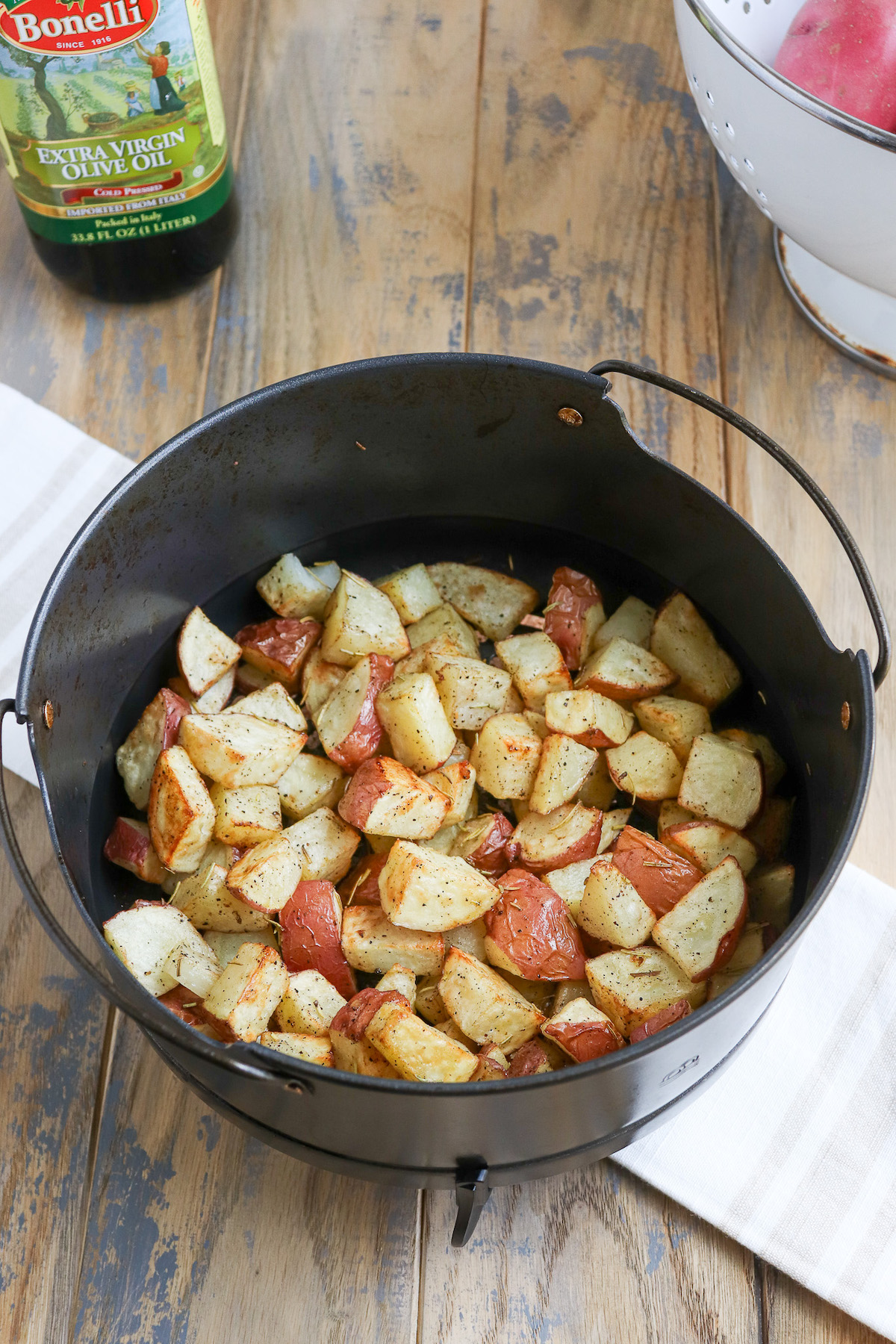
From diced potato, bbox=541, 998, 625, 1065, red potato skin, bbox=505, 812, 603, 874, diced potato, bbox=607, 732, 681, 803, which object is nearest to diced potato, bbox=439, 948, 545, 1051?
diced potato, bbox=541, 998, 625, 1065

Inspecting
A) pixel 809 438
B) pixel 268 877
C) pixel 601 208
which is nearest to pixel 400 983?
pixel 268 877

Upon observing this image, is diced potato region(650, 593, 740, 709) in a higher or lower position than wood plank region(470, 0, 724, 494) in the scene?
lower

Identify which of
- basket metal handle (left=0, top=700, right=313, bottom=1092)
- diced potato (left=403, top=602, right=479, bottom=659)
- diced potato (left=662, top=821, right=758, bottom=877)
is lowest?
diced potato (left=662, top=821, right=758, bottom=877)

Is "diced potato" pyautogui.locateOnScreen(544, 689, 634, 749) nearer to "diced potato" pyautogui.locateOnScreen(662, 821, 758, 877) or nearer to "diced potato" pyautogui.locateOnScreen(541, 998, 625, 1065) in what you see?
"diced potato" pyautogui.locateOnScreen(662, 821, 758, 877)

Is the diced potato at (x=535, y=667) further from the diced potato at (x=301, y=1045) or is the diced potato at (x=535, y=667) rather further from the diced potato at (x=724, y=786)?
the diced potato at (x=301, y=1045)

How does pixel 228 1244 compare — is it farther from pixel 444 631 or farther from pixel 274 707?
pixel 444 631

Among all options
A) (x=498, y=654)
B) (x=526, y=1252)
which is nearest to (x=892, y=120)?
(x=498, y=654)
